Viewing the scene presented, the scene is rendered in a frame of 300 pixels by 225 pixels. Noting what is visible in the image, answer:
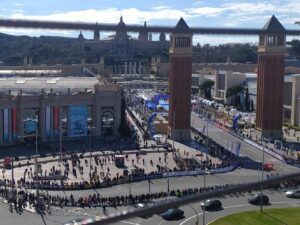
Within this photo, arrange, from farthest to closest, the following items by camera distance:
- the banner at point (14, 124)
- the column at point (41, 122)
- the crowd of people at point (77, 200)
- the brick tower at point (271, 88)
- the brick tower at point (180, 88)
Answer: the brick tower at point (271, 88), the brick tower at point (180, 88), the column at point (41, 122), the banner at point (14, 124), the crowd of people at point (77, 200)

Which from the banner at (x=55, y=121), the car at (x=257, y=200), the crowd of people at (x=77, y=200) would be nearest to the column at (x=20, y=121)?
the banner at (x=55, y=121)

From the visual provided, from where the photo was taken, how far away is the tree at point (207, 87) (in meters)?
52.3

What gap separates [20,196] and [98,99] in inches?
576

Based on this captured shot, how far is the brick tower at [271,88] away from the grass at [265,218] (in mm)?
15344

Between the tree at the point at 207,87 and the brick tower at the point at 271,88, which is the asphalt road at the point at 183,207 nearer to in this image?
the brick tower at the point at 271,88

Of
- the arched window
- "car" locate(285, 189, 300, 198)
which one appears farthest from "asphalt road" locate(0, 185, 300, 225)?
the arched window

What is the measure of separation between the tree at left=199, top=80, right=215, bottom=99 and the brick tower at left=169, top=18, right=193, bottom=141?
2239 cm

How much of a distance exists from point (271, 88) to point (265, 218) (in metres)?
17.2

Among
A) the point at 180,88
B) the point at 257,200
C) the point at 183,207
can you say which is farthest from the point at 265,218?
the point at 180,88

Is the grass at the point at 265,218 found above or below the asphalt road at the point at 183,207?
above

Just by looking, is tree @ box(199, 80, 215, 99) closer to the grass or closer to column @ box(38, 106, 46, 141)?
column @ box(38, 106, 46, 141)

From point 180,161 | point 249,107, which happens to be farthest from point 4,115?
point 249,107

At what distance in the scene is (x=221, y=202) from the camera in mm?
16203

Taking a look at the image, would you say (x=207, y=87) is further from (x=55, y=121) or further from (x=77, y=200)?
(x=77, y=200)
